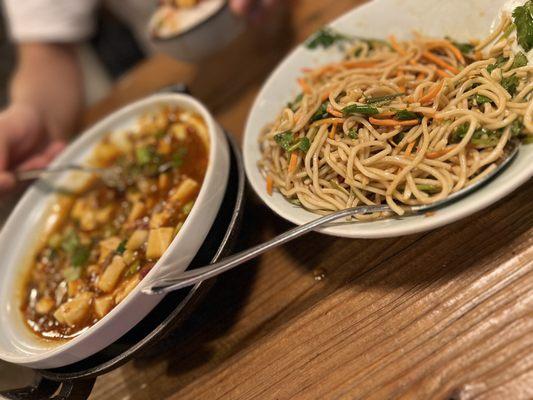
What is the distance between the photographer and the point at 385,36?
1.86 metres

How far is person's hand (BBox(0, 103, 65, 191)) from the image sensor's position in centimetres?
240

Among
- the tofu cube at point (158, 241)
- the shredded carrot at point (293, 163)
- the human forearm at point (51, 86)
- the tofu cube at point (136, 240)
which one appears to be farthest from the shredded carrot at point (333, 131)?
the human forearm at point (51, 86)

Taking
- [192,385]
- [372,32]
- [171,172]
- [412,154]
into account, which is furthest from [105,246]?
[372,32]

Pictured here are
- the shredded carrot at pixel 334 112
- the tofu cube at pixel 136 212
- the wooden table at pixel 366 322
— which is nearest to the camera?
the wooden table at pixel 366 322

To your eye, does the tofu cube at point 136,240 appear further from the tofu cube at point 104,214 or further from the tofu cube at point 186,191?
the tofu cube at point 104,214

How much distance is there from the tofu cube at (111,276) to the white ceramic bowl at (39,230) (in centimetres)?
25

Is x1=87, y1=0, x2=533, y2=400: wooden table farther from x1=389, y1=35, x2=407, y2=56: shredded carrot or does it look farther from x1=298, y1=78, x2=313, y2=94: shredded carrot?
x1=389, y1=35, x2=407, y2=56: shredded carrot

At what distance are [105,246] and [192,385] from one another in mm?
663

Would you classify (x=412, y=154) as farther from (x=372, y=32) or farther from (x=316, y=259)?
(x=372, y=32)

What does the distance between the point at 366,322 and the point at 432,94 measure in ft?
2.51

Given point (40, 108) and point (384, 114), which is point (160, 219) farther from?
point (40, 108)

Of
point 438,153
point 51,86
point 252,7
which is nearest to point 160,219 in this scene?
point 438,153

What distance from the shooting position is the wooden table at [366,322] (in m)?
1.15

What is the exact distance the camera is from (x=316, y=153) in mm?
1529
